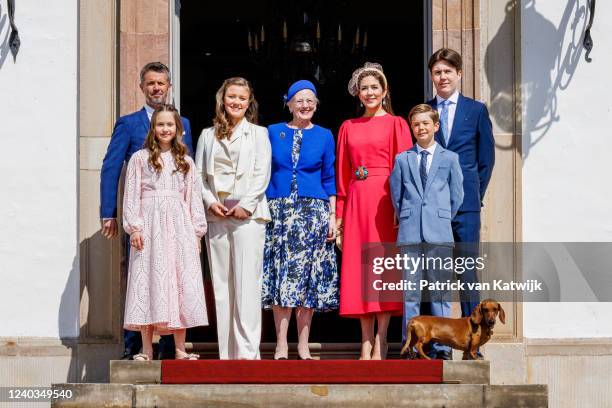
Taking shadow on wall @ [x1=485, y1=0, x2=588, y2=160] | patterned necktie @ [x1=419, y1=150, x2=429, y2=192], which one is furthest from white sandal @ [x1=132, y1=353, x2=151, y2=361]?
shadow on wall @ [x1=485, y1=0, x2=588, y2=160]

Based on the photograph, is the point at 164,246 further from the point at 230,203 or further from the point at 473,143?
the point at 473,143

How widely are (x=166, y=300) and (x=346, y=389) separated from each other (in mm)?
1231

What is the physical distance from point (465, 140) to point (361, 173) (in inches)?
Result: 27.8

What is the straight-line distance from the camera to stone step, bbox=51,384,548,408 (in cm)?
905

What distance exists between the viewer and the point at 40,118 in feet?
35.2

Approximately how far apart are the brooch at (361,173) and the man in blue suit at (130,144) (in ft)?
3.54

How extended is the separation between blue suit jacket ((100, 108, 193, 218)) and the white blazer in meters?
0.16

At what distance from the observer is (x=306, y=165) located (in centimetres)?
998

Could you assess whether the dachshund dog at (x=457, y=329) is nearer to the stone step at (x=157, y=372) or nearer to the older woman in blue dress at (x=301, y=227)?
the stone step at (x=157, y=372)

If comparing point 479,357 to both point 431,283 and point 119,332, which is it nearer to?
point 431,283

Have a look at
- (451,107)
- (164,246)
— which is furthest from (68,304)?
(451,107)

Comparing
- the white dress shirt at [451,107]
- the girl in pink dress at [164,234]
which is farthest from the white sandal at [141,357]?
the white dress shirt at [451,107]

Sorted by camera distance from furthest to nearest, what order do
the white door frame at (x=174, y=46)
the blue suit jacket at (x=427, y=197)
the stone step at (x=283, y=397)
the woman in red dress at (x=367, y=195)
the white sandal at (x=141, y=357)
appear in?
the white door frame at (x=174, y=46) → the woman in red dress at (x=367, y=195) → the blue suit jacket at (x=427, y=197) → the white sandal at (x=141, y=357) → the stone step at (x=283, y=397)

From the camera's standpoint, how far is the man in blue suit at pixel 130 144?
9883 millimetres
